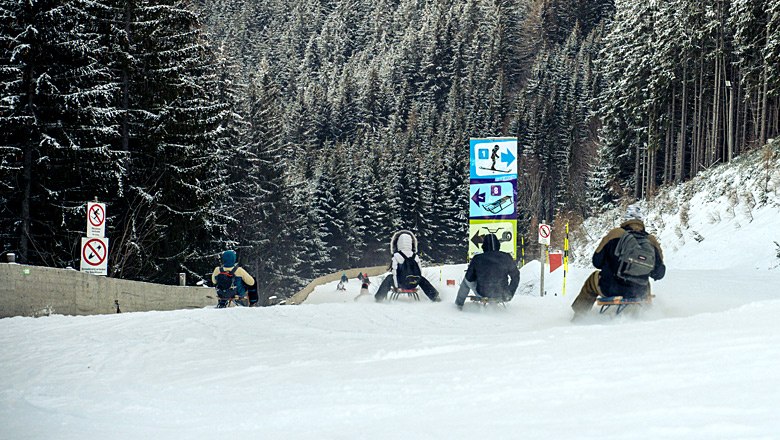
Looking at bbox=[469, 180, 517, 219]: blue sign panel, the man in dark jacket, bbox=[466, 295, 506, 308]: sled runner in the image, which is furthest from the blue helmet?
bbox=[469, 180, 517, 219]: blue sign panel

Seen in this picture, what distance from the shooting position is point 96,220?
1709 centimetres

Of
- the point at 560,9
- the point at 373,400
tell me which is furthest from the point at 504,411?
the point at 560,9

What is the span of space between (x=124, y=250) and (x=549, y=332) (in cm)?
2026

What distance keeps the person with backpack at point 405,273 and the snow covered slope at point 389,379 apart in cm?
470

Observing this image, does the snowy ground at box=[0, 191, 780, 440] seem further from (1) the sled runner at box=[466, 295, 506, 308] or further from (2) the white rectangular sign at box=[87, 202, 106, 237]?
(2) the white rectangular sign at box=[87, 202, 106, 237]

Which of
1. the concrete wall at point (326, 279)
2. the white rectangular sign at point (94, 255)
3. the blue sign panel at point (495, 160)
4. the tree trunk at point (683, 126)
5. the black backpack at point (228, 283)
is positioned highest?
the tree trunk at point (683, 126)

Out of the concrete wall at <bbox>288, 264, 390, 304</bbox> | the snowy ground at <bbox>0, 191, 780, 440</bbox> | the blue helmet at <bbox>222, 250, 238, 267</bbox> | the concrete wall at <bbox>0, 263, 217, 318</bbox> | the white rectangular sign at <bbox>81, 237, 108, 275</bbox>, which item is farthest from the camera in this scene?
the concrete wall at <bbox>288, 264, 390, 304</bbox>

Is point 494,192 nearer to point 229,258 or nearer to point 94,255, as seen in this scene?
point 229,258

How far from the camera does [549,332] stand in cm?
835

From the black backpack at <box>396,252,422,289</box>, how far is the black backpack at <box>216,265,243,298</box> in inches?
137

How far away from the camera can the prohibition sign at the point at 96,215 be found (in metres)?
17.0

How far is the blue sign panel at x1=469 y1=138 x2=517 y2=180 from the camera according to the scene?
23.0 m

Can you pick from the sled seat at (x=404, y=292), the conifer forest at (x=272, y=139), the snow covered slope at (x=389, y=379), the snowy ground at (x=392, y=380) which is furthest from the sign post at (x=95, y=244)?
the conifer forest at (x=272, y=139)

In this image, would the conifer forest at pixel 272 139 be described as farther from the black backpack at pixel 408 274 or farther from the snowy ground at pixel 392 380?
the snowy ground at pixel 392 380
